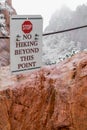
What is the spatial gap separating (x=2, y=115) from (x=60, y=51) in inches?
376

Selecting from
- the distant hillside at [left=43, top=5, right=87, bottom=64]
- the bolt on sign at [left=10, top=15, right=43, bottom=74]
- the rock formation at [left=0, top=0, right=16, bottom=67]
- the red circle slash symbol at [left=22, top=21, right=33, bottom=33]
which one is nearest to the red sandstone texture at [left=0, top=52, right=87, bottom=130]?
the bolt on sign at [left=10, top=15, right=43, bottom=74]

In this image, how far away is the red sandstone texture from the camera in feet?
33.5

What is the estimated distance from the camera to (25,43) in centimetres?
450

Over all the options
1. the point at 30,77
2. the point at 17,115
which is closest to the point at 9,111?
the point at 17,115

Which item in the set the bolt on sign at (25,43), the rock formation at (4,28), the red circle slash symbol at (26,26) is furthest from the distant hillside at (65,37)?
the red circle slash symbol at (26,26)

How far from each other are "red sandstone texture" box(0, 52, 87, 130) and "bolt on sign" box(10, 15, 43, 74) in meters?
5.52

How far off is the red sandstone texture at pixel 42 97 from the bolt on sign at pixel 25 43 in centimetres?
552

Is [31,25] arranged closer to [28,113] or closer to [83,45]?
[28,113]

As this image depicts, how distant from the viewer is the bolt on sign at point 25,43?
4.42 meters

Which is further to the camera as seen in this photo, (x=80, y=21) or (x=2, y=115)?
(x=80, y=21)

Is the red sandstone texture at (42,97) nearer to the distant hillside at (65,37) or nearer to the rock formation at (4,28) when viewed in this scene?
the distant hillside at (65,37)

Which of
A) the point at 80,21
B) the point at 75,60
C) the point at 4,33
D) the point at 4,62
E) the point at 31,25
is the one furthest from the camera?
the point at 80,21

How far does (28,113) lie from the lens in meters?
11.1

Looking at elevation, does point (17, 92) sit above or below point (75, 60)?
below
